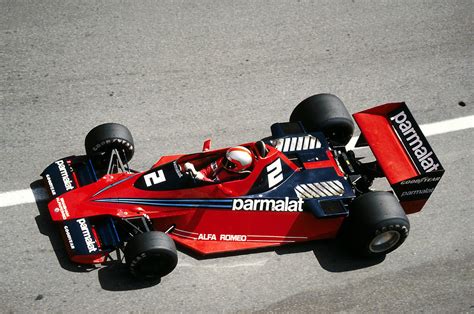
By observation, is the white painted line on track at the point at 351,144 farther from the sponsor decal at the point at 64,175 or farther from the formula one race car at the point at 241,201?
the sponsor decal at the point at 64,175

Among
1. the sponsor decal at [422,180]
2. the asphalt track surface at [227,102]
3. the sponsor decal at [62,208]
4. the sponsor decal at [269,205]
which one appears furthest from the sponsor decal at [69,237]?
the sponsor decal at [422,180]

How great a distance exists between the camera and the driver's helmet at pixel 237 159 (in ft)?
29.3

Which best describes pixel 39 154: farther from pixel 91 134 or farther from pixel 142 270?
pixel 142 270

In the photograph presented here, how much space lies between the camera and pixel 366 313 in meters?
8.97

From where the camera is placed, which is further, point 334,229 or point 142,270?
point 334,229

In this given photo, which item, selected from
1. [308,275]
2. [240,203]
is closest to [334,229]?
[308,275]

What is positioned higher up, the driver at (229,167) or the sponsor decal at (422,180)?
the driver at (229,167)

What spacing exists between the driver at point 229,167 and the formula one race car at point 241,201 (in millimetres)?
79

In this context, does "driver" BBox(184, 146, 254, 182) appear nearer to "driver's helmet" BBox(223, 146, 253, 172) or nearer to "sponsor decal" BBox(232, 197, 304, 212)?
"driver's helmet" BBox(223, 146, 253, 172)

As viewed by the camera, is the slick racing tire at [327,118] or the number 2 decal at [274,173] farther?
the slick racing tire at [327,118]

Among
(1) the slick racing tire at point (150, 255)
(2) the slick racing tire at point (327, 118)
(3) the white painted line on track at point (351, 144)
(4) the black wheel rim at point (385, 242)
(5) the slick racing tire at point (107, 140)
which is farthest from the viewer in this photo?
(2) the slick racing tire at point (327, 118)

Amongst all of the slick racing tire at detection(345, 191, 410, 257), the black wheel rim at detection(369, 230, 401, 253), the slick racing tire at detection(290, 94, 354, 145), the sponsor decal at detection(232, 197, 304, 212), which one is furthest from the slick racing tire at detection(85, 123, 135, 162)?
the black wheel rim at detection(369, 230, 401, 253)

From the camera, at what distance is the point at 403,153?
9.55 metres

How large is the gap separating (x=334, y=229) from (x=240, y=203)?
1.32 meters
